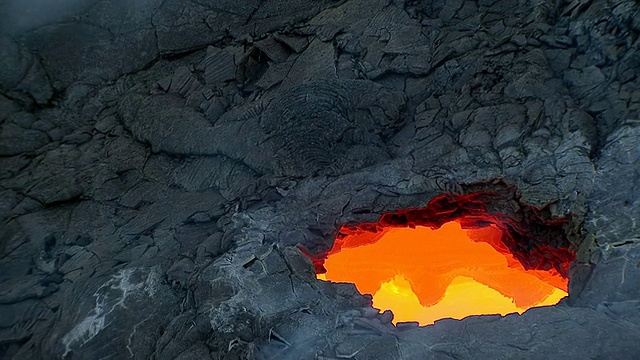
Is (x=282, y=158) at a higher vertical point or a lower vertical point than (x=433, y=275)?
higher

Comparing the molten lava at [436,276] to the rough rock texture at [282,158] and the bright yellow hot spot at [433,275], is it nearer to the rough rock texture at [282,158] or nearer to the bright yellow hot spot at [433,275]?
the bright yellow hot spot at [433,275]

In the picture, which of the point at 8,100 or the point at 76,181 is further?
the point at 8,100

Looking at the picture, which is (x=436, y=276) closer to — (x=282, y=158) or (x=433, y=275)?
(x=433, y=275)

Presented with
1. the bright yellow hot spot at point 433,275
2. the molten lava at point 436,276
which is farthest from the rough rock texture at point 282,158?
the bright yellow hot spot at point 433,275

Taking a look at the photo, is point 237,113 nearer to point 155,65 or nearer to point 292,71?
point 292,71

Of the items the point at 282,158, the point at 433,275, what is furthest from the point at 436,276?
the point at 282,158

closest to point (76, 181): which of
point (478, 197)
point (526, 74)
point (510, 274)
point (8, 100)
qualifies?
point (8, 100)

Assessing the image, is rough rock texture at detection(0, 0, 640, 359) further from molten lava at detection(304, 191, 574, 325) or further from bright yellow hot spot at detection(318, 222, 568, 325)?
bright yellow hot spot at detection(318, 222, 568, 325)
